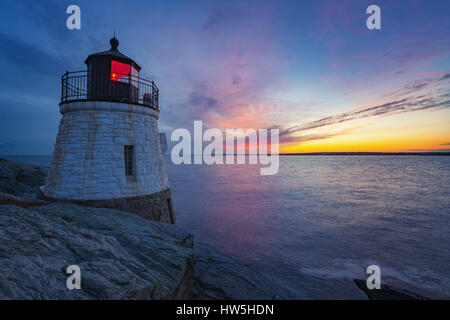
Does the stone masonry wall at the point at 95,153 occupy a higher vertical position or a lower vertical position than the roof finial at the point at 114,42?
lower

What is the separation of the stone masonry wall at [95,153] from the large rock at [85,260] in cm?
257

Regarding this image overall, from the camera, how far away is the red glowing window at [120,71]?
9.22 meters

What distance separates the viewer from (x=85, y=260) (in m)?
3.80

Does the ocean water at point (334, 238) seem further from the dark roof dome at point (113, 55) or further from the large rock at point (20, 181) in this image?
the large rock at point (20, 181)

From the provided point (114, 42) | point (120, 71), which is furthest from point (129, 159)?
point (114, 42)

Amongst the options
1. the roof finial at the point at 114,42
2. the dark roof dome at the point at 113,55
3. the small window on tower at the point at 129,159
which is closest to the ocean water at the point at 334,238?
the small window on tower at the point at 129,159

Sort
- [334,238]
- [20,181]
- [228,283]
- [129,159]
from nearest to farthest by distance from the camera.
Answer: [228,283]
[129,159]
[334,238]
[20,181]

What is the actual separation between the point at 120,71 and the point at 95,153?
4.09 m

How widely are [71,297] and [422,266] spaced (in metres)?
17.4

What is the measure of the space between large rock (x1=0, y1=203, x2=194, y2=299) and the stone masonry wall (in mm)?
2574

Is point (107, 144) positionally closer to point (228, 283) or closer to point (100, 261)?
point (100, 261)

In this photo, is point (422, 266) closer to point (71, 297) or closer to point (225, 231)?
point (225, 231)

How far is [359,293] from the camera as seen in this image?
30.0 feet
